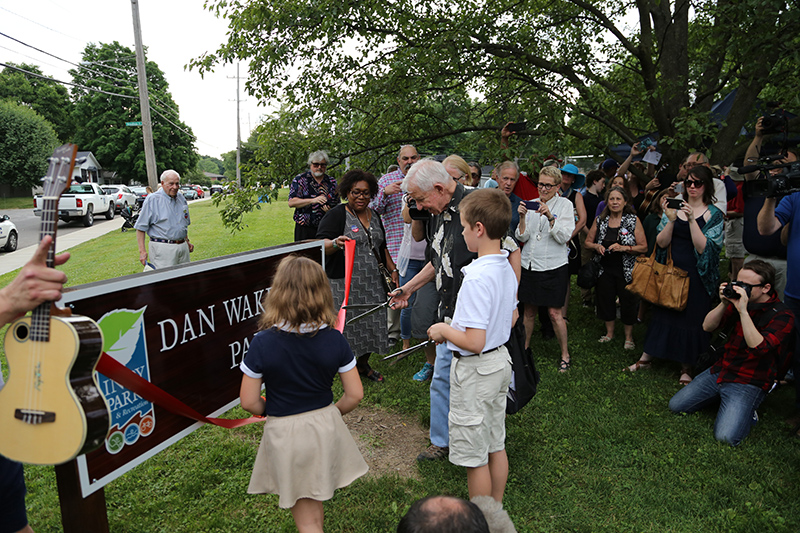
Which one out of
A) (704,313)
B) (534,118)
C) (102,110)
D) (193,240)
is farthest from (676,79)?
(102,110)

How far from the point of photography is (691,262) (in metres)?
4.77

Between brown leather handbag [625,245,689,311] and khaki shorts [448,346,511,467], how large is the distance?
2859 millimetres

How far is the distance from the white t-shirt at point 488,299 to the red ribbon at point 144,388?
1.39 metres

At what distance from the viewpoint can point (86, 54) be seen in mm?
46250

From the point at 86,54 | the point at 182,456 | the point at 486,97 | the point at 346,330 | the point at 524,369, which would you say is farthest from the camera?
the point at 86,54

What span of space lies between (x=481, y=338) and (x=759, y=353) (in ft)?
8.58

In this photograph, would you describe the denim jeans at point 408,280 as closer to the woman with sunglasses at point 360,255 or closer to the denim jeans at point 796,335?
the woman with sunglasses at point 360,255

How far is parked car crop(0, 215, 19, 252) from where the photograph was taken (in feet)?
50.2

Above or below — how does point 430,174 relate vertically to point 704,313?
above

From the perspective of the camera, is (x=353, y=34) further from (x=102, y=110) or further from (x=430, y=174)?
(x=102, y=110)

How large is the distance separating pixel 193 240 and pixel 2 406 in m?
15.1

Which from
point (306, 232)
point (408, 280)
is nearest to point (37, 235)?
point (306, 232)

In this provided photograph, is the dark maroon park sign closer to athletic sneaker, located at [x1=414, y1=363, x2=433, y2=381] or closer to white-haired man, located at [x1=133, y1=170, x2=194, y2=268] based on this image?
athletic sneaker, located at [x1=414, y1=363, x2=433, y2=381]

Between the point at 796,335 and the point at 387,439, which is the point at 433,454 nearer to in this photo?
the point at 387,439
